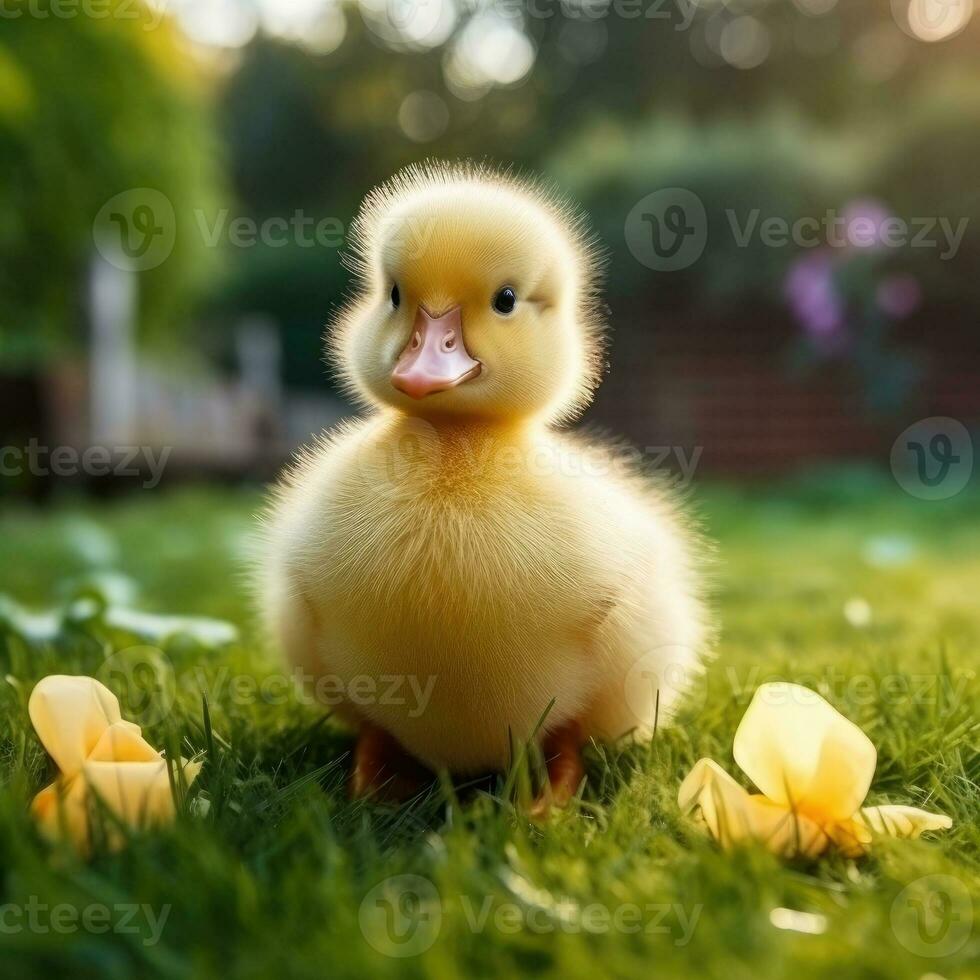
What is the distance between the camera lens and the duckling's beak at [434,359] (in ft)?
4.50

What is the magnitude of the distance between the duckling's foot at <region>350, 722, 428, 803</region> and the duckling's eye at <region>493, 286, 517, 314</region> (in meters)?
0.63

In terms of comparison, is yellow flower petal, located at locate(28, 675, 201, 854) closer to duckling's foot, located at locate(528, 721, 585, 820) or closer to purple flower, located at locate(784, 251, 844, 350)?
duckling's foot, located at locate(528, 721, 585, 820)

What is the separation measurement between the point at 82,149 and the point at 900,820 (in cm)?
758

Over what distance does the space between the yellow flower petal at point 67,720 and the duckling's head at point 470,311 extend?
0.55 meters

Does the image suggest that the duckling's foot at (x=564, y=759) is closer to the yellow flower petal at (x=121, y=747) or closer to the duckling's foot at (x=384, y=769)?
the duckling's foot at (x=384, y=769)

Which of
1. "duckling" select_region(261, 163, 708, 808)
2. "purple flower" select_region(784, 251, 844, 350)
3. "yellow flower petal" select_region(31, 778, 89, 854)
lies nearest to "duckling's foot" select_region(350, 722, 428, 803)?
"duckling" select_region(261, 163, 708, 808)

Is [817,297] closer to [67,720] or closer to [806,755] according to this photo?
[806,755]

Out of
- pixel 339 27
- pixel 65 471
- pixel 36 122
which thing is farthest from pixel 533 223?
pixel 339 27

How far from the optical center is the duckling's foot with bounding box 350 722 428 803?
5.13ft

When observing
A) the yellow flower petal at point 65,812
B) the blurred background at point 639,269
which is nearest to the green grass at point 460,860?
the yellow flower petal at point 65,812

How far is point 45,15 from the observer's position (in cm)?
662

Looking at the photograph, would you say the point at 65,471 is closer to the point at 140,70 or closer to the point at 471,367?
the point at 140,70

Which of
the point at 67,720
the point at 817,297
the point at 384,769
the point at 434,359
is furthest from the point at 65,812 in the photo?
the point at 817,297

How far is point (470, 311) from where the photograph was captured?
1.46 meters
